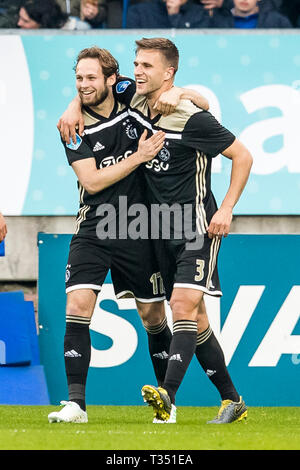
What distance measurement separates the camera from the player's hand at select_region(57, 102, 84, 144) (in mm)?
6637

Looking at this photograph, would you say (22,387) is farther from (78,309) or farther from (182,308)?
(182,308)

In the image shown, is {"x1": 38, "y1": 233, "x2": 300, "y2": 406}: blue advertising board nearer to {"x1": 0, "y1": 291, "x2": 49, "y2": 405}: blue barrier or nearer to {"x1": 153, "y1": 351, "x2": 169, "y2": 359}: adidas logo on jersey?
{"x1": 0, "y1": 291, "x2": 49, "y2": 405}: blue barrier

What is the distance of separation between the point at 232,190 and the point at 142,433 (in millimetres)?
1735

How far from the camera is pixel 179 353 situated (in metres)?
6.33

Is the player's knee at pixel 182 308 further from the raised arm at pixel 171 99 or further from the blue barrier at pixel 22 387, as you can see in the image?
the blue barrier at pixel 22 387

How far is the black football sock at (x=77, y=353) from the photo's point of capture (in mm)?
6492

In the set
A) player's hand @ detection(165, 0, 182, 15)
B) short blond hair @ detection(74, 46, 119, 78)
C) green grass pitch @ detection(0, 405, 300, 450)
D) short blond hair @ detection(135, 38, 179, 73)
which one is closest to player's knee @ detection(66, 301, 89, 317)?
green grass pitch @ detection(0, 405, 300, 450)

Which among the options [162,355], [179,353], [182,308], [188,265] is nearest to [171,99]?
[188,265]

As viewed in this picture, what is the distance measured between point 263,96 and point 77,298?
4632 mm

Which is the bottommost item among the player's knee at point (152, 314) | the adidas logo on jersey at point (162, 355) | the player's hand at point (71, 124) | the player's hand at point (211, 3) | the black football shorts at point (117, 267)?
the adidas logo on jersey at point (162, 355)

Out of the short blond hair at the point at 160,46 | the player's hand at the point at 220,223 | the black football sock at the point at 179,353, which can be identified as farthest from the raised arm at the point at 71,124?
the black football sock at the point at 179,353

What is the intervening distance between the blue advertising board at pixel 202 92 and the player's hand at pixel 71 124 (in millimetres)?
3769
